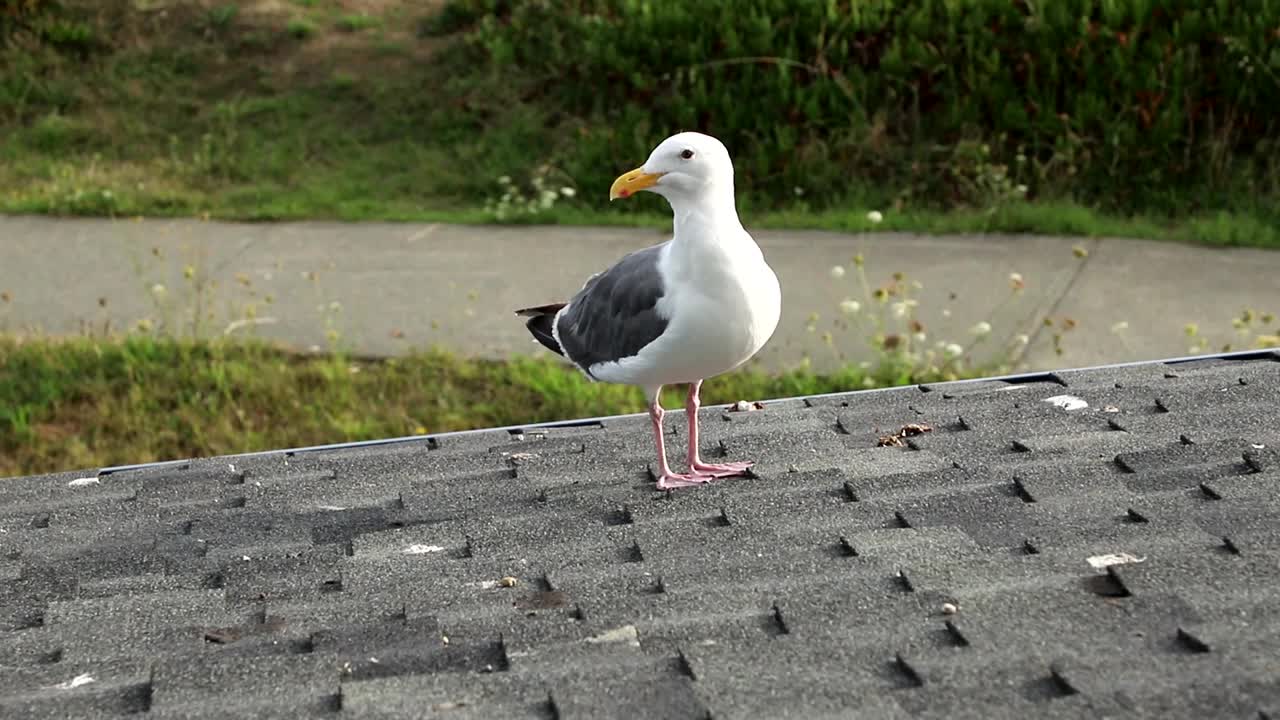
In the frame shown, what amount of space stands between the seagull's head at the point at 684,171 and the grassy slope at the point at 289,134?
6.60 m

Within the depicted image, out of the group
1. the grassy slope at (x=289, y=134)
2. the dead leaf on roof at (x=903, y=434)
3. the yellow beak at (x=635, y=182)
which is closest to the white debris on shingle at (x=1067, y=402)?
the dead leaf on roof at (x=903, y=434)

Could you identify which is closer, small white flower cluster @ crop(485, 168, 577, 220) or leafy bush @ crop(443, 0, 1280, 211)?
leafy bush @ crop(443, 0, 1280, 211)

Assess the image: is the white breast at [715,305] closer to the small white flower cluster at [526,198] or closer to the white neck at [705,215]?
the white neck at [705,215]

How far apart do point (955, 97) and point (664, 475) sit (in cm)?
789

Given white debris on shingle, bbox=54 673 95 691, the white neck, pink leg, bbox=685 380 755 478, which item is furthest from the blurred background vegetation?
white debris on shingle, bbox=54 673 95 691

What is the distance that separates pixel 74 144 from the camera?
13.2 metres

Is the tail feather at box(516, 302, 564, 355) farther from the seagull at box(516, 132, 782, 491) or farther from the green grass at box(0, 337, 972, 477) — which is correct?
the green grass at box(0, 337, 972, 477)

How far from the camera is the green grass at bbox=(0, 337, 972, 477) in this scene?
7949 millimetres

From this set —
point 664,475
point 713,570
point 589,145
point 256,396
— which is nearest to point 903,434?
point 664,475

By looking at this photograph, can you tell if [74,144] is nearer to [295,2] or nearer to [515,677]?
[295,2]

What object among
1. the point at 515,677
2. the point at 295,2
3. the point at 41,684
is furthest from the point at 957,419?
the point at 295,2

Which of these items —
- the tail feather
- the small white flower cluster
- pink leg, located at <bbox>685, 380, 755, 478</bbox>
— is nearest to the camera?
pink leg, located at <bbox>685, 380, 755, 478</bbox>

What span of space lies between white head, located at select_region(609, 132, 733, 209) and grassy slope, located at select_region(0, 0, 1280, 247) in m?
6.60

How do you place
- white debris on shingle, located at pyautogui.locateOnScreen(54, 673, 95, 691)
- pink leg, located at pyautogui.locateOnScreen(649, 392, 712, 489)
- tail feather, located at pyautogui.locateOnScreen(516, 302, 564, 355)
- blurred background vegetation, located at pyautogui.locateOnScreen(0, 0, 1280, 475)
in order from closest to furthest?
white debris on shingle, located at pyautogui.locateOnScreen(54, 673, 95, 691) → pink leg, located at pyautogui.locateOnScreen(649, 392, 712, 489) → tail feather, located at pyautogui.locateOnScreen(516, 302, 564, 355) → blurred background vegetation, located at pyautogui.locateOnScreen(0, 0, 1280, 475)
